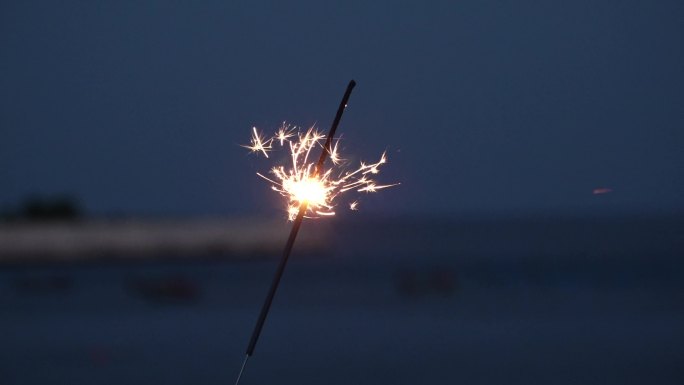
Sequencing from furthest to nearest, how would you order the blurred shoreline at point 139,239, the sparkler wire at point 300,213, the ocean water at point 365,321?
the blurred shoreline at point 139,239, the ocean water at point 365,321, the sparkler wire at point 300,213

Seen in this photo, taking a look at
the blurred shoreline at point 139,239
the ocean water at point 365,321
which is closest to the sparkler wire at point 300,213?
the ocean water at point 365,321

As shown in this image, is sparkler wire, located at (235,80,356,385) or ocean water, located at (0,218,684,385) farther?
ocean water, located at (0,218,684,385)

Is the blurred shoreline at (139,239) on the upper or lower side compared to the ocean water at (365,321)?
upper

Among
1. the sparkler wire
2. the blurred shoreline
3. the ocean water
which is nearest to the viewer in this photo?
the sparkler wire

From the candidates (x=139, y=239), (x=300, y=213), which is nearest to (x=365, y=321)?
(x=300, y=213)

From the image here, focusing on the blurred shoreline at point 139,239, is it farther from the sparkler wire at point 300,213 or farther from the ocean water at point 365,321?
the sparkler wire at point 300,213

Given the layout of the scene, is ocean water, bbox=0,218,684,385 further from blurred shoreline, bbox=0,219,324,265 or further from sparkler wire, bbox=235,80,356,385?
sparkler wire, bbox=235,80,356,385

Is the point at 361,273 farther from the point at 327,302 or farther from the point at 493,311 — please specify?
the point at 493,311

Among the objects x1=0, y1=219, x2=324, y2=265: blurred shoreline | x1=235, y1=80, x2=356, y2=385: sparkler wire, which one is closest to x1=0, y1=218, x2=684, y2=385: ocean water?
x1=0, y1=219, x2=324, y2=265: blurred shoreline

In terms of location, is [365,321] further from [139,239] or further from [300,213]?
[139,239]
